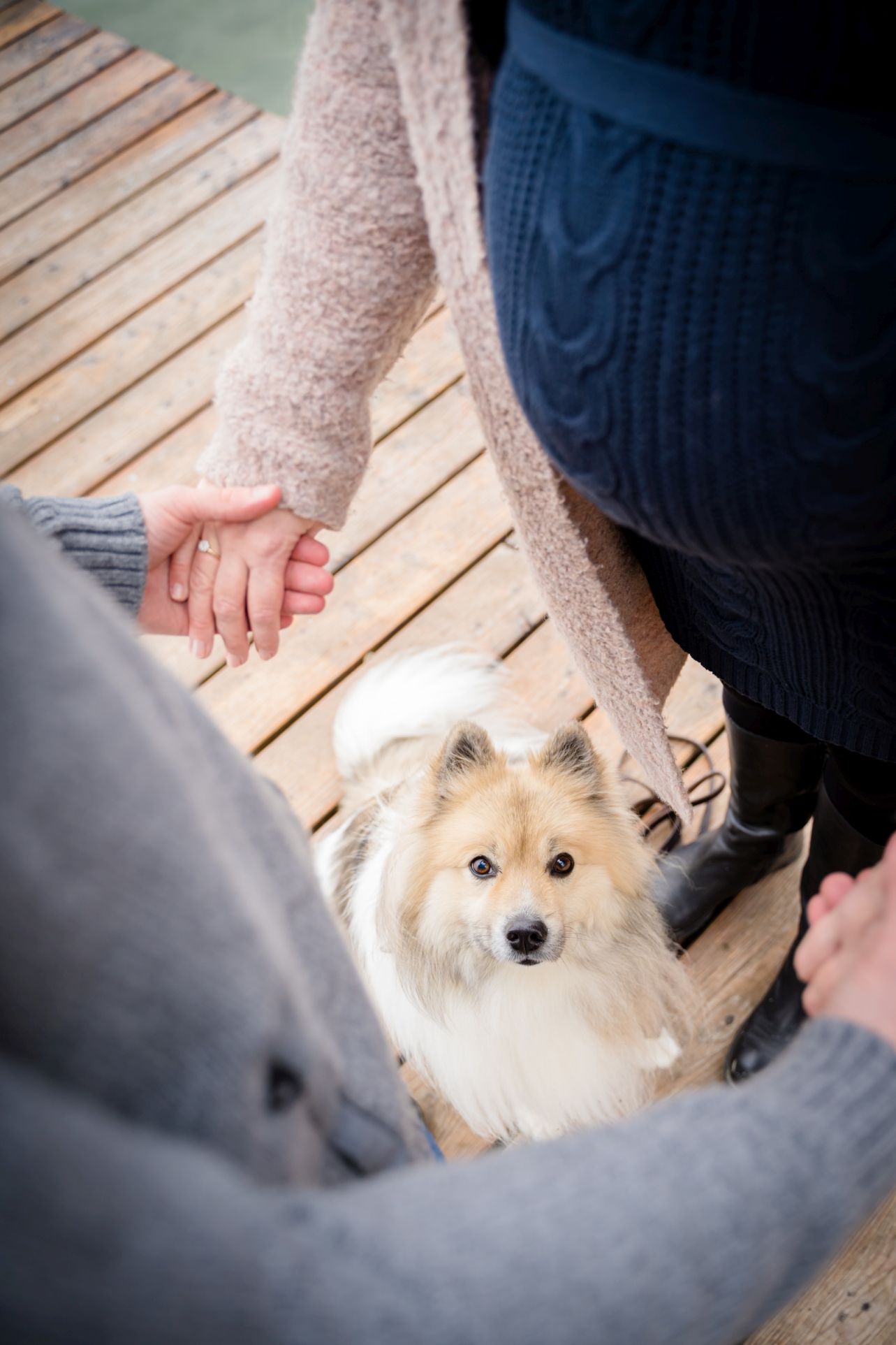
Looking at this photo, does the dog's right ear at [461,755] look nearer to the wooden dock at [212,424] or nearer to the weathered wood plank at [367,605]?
the wooden dock at [212,424]

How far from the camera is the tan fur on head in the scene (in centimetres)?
131

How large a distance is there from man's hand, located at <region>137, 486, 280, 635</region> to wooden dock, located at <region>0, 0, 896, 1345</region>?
2.13 feet

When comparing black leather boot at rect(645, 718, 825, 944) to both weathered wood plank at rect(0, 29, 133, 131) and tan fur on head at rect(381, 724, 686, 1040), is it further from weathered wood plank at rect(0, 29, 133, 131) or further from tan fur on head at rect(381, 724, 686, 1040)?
weathered wood plank at rect(0, 29, 133, 131)

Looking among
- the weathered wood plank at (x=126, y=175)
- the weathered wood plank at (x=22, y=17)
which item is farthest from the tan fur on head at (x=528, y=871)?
the weathered wood plank at (x=22, y=17)

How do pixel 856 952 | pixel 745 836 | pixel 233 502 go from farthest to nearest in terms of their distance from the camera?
pixel 745 836, pixel 233 502, pixel 856 952

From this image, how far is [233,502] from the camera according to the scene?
0.95 metres

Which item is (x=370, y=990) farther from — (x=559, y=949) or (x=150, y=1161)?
(x=150, y=1161)

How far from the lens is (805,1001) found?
0.57 m

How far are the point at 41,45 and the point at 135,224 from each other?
3.75 ft

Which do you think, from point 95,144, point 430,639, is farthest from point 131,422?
point 95,144

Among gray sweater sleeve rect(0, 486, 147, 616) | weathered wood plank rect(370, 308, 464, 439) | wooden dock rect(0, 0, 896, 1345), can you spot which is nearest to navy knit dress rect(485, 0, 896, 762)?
gray sweater sleeve rect(0, 486, 147, 616)

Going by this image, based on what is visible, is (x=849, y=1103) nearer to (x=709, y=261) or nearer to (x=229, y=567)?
(x=709, y=261)

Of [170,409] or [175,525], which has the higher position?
[175,525]

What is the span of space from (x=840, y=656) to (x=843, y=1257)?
0.91 m
